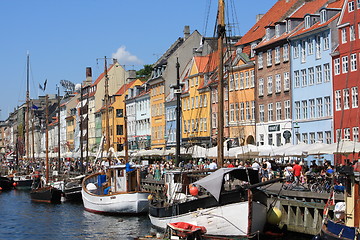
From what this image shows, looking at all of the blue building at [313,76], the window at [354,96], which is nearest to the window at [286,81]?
the blue building at [313,76]

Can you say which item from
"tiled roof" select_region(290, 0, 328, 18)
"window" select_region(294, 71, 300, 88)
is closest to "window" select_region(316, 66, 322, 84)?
"window" select_region(294, 71, 300, 88)

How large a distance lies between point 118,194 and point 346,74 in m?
21.8

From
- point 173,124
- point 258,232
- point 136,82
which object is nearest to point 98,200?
point 258,232

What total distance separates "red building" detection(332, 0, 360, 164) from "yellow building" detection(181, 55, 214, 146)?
76.1ft

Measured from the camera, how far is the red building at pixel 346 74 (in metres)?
56.0

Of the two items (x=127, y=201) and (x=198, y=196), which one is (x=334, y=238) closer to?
(x=198, y=196)

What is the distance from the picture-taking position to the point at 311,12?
217 feet

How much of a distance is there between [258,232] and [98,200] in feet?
70.4

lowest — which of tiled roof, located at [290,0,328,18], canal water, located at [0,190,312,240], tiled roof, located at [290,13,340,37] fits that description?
canal water, located at [0,190,312,240]

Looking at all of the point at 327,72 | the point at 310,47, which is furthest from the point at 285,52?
the point at 327,72

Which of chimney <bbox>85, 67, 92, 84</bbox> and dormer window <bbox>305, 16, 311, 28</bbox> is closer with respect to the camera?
dormer window <bbox>305, 16, 311, 28</bbox>

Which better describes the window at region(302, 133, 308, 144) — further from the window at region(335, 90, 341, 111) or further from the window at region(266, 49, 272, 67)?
the window at region(266, 49, 272, 67)

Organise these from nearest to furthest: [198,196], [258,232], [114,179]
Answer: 1. [258,232]
2. [198,196]
3. [114,179]

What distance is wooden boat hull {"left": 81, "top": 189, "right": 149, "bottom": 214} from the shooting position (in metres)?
45.9
